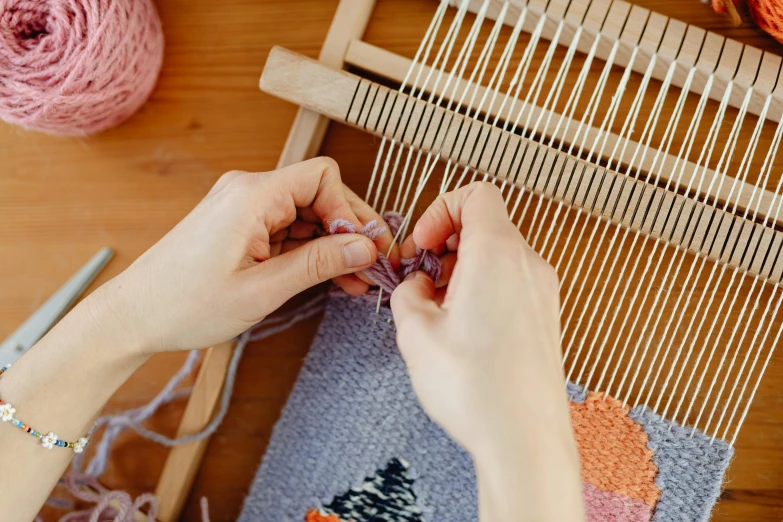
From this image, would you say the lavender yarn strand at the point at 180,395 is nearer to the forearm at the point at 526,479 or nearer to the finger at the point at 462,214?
the finger at the point at 462,214

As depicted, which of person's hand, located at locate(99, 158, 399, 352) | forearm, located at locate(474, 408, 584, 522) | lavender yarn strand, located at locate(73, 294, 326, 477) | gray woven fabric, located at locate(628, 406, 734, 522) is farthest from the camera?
lavender yarn strand, located at locate(73, 294, 326, 477)

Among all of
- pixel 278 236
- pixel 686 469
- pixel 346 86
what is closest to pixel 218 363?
pixel 278 236

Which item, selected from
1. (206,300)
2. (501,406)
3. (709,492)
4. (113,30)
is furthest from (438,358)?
(113,30)

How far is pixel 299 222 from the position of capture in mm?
932

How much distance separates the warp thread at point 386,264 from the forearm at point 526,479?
10.5 inches

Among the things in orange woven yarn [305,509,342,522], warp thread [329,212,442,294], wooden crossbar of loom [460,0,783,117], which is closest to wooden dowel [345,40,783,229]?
wooden crossbar of loom [460,0,783,117]

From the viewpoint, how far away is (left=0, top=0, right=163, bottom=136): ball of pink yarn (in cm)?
86

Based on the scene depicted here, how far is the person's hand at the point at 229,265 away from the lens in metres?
0.80

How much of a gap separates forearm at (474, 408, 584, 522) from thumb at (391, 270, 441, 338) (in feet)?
0.47

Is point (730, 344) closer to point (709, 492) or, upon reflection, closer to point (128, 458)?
point (709, 492)

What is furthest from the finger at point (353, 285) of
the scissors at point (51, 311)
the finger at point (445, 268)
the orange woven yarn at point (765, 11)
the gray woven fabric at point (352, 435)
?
the orange woven yarn at point (765, 11)

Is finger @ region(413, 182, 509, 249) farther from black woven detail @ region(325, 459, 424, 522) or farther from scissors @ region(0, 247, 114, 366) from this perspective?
scissors @ region(0, 247, 114, 366)

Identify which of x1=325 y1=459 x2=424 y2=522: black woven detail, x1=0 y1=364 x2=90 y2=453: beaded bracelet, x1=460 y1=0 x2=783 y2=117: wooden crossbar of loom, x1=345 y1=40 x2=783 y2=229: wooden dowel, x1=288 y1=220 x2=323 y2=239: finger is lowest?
x1=0 y1=364 x2=90 y2=453: beaded bracelet

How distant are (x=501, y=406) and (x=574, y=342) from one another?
1.20 feet
